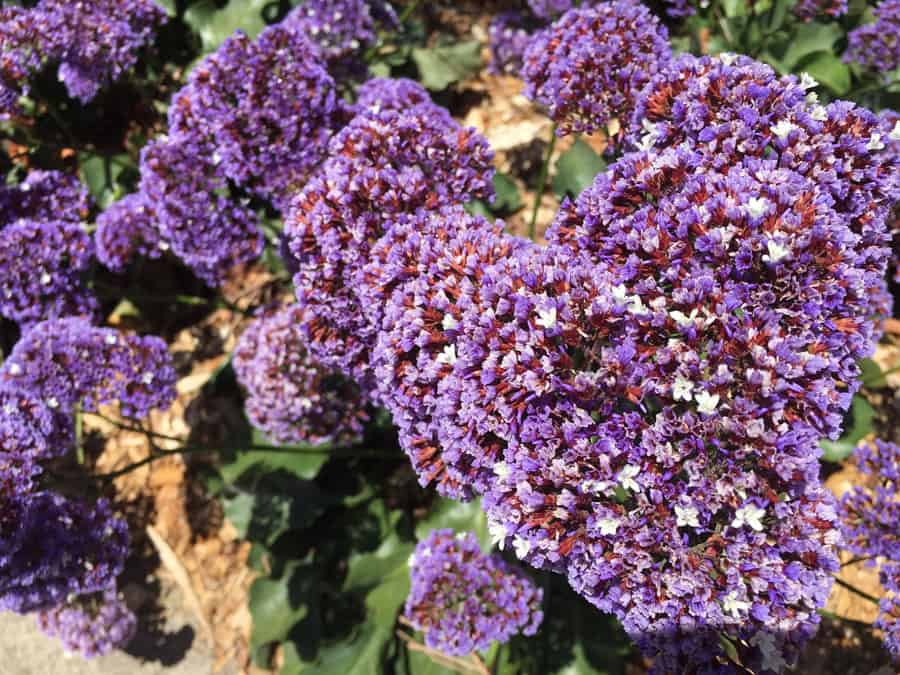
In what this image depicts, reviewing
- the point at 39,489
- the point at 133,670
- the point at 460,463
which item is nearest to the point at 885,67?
the point at 460,463

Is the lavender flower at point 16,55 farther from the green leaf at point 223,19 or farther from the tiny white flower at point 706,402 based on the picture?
the tiny white flower at point 706,402

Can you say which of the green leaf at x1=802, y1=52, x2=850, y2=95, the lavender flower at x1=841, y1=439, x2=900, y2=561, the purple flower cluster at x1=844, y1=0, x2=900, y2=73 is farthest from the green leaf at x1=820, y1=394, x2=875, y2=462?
the purple flower cluster at x1=844, y1=0, x2=900, y2=73

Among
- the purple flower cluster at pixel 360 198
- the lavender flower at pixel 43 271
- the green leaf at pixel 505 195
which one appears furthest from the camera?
the green leaf at pixel 505 195

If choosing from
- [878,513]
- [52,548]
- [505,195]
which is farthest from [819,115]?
[52,548]

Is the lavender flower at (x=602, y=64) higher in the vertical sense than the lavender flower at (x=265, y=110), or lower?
higher

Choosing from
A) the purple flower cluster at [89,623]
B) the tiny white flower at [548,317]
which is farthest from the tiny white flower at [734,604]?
the purple flower cluster at [89,623]

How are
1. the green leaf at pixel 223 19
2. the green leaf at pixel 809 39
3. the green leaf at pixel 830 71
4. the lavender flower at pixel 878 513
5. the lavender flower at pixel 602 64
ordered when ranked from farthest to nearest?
the green leaf at pixel 223 19 → the green leaf at pixel 809 39 → the green leaf at pixel 830 71 → the lavender flower at pixel 878 513 → the lavender flower at pixel 602 64
